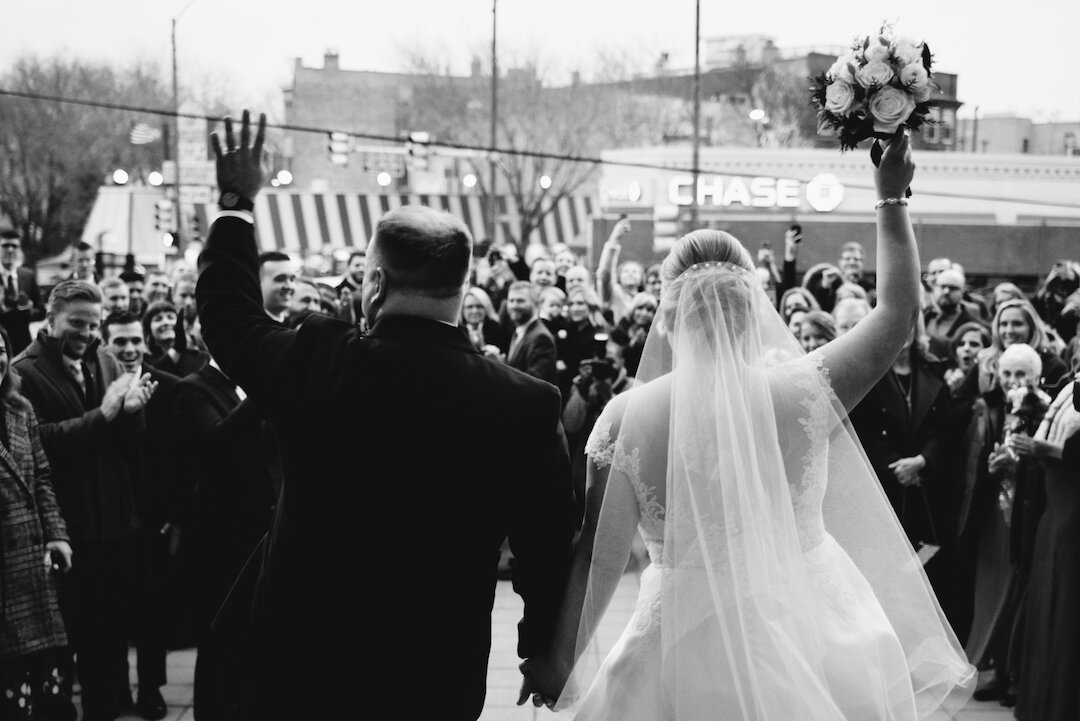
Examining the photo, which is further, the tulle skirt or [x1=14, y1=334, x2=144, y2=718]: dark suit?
[x1=14, y1=334, x2=144, y2=718]: dark suit

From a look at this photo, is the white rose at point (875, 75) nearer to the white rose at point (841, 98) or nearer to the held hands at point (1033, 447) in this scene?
the white rose at point (841, 98)

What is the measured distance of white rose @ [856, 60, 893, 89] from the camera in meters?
3.38

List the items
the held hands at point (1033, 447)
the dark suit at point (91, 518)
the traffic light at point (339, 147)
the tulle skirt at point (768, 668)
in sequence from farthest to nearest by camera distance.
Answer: the traffic light at point (339, 147)
the dark suit at point (91, 518)
the held hands at point (1033, 447)
the tulle skirt at point (768, 668)

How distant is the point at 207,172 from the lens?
36281 mm

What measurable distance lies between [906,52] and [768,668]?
1.80m

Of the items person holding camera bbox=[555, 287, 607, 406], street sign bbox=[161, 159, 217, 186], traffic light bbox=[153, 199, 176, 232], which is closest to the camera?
person holding camera bbox=[555, 287, 607, 406]

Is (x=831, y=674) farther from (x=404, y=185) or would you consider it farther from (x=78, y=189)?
(x=78, y=189)

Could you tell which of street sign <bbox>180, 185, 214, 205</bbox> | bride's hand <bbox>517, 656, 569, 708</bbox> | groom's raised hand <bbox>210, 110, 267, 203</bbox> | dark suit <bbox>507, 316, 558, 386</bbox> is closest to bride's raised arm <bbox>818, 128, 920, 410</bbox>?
bride's hand <bbox>517, 656, 569, 708</bbox>

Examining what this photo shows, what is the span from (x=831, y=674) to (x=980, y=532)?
12.6ft

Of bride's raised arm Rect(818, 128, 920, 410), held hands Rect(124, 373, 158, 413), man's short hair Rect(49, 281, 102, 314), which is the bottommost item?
held hands Rect(124, 373, 158, 413)

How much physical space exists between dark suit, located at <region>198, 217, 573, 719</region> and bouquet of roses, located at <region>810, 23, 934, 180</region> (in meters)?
1.26

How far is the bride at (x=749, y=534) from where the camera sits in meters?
3.27

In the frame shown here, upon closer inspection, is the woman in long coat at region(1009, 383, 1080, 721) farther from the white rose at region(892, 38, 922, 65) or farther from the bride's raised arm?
the white rose at region(892, 38, 922, 65)

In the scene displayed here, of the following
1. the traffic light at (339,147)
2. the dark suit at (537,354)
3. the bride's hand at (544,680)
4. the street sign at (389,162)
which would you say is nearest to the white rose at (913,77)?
the bride's hand at (544,680)
